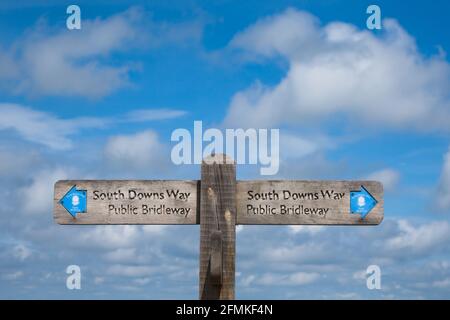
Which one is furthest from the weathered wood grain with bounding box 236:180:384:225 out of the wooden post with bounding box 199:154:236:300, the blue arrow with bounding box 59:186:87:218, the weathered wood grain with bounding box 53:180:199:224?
the blue arrow with bounding box 59:186:87:218

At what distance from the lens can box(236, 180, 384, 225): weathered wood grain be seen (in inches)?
338

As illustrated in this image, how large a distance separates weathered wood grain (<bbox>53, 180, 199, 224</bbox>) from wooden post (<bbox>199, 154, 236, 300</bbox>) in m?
0.18

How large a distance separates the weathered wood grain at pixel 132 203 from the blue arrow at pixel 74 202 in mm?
40

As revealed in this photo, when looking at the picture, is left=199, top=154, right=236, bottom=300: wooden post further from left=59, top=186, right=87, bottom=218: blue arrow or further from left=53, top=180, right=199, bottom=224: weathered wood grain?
left=59, top=186, right=87, bottom=218: blue arrow

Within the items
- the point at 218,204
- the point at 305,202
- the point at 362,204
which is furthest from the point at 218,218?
the point at 362,204

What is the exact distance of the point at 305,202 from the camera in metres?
8.62

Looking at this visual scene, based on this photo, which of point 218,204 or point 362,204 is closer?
point 218,204

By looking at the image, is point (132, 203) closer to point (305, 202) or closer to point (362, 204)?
point (305, 202)

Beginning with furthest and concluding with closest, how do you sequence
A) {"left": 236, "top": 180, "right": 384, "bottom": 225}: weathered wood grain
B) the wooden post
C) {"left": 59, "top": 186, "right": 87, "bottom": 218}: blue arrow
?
{"left": 59, "top": 186, "right": 87, "bottom": 218}: blue arrow
{"left": 236, "top": 180, "right": 384, "bottom": 225}: weathered wood grain
the wooden post

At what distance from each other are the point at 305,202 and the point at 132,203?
6.77 feet

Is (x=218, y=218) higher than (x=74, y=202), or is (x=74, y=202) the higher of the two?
(x=74, y=202)
